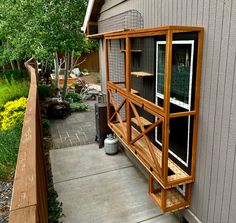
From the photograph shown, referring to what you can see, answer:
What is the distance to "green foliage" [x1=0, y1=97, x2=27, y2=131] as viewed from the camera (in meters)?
6.30

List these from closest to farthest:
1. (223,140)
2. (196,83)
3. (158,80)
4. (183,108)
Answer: (223,140)
(196,83)
(183,108)
(158,80)

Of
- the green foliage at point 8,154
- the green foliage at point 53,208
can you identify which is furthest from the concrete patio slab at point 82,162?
the green foliage at point 8,154

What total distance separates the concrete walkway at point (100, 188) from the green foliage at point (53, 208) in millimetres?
131

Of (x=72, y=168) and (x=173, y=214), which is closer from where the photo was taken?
(x=173, y=214)

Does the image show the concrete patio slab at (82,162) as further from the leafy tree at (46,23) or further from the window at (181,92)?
the leafy tree at (46,23)

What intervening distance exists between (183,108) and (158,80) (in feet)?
3.18

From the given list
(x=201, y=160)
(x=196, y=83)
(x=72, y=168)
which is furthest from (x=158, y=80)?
(x=72, y=168)

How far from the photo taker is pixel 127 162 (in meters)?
5.84

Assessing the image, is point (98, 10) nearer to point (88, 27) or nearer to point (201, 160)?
point (88, 27)

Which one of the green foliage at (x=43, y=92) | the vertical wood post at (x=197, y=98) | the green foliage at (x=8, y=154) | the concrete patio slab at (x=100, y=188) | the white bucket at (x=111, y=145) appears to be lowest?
the concrete patio slab at (x=100, y=188)

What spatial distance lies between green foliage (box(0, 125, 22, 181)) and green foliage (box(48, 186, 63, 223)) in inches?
30.4

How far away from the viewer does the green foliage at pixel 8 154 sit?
13.4 ft

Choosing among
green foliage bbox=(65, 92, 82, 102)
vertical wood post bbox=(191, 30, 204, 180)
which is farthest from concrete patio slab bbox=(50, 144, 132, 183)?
green foliage bbox=(65, 92, 82, 102)

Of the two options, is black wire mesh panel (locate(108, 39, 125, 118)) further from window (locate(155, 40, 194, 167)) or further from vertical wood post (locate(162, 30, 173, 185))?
vertical wood post (locate(162, 30, 173, 185))
